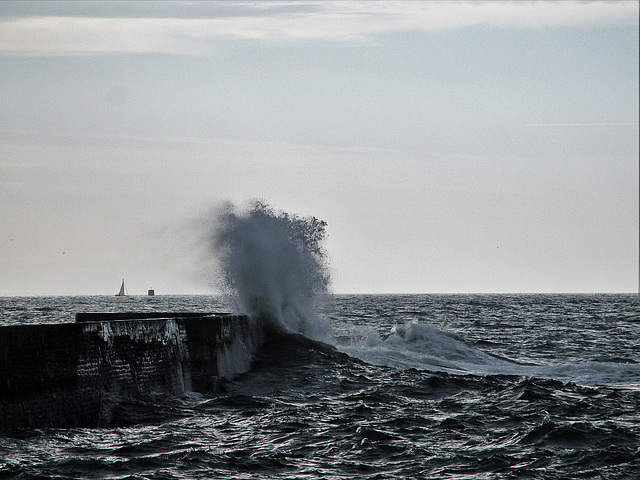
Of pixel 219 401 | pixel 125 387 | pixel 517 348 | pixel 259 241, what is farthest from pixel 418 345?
pixel 125 387

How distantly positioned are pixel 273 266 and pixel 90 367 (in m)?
9.46

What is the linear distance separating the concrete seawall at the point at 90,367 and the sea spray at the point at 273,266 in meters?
5.25

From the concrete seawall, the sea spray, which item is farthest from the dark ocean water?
the sea spray

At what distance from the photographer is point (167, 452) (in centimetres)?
696

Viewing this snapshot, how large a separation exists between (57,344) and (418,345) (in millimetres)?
11858

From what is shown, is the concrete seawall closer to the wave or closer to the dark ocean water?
the dark ocean water

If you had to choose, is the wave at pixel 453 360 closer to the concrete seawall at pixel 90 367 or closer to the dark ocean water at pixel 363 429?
the dark ocean water at pixel 363 429

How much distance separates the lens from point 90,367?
845 cm

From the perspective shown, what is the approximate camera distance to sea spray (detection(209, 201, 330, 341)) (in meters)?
17.1

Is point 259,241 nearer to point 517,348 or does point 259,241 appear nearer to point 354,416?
point 517,348

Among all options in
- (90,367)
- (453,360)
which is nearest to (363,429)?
(90,367)

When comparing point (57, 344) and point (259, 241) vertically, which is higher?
point (259, 241)


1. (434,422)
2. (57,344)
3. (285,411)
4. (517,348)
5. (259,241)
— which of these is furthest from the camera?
(517,348)

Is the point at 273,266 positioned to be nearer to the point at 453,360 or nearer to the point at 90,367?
the point at 453,360
